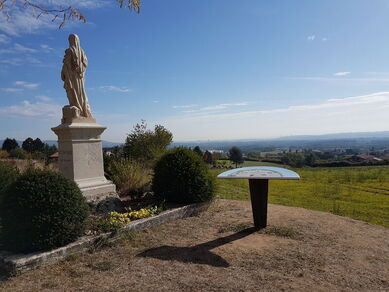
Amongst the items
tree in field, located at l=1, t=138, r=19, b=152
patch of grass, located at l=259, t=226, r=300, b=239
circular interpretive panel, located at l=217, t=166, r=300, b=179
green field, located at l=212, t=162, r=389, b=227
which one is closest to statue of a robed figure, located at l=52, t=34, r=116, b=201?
green field, located at l=212, t=162, r=389, b=227

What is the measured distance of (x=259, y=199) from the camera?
6238 millimetres

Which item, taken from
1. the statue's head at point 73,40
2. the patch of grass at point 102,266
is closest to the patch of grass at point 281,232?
the patch of grass at point 102,266

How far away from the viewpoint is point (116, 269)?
13.7 feet

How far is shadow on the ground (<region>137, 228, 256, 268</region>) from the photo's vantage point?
454 cm

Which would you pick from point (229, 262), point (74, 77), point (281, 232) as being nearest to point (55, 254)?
point (229, 262)

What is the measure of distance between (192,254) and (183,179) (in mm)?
2912

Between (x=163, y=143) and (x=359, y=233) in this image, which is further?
(x=163, y=143)

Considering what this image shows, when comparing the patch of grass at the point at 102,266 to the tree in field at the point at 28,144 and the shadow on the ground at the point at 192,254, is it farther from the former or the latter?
the tree in field at the point at 28,144

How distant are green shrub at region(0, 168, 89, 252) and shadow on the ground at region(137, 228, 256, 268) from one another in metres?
1.24

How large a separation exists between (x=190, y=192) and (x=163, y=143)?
35.7 ft

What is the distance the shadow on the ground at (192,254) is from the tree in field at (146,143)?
11042 mm

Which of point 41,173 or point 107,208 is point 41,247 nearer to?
point 41,173

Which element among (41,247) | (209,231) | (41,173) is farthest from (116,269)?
(209,231)

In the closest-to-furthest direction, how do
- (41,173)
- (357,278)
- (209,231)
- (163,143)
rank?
(357,278), (41,173), (209,231), (163,143)
